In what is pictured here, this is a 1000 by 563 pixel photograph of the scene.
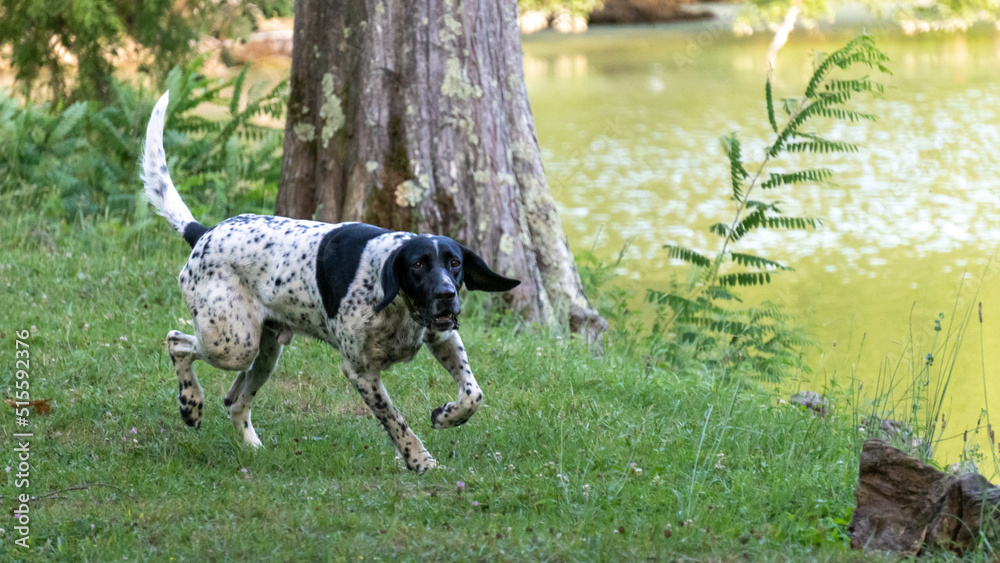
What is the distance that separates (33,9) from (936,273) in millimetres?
10670

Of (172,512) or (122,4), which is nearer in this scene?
(172,512)

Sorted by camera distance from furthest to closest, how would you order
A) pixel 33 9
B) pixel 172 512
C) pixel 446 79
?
pixel 33 9 → pixel 446 79 → pixel 172 512

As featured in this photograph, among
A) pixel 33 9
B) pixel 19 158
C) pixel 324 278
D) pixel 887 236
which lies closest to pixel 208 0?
pixel 33 9

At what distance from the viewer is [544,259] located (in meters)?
8.30

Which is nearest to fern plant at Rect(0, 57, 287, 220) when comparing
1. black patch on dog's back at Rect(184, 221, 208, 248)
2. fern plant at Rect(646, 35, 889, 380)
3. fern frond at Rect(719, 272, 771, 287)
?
fern plant at Rect(646, 35, 889, 380)

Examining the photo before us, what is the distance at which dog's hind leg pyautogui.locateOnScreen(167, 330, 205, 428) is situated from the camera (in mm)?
5160

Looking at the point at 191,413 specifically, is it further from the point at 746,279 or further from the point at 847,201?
the point at 847,201

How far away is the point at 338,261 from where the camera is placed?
4.80 metres

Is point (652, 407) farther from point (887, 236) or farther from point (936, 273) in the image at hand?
point (887, 236)

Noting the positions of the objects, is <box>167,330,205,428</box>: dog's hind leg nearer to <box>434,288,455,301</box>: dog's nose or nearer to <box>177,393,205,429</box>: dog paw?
<box>177,393,205,429</box>: dog paw

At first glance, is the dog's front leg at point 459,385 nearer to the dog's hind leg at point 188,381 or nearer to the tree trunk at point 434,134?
the dog's hind leg at point 188,381

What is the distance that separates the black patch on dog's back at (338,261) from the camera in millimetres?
4762

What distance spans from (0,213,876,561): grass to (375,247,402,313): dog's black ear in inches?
33.0

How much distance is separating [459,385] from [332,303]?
2.35ft
